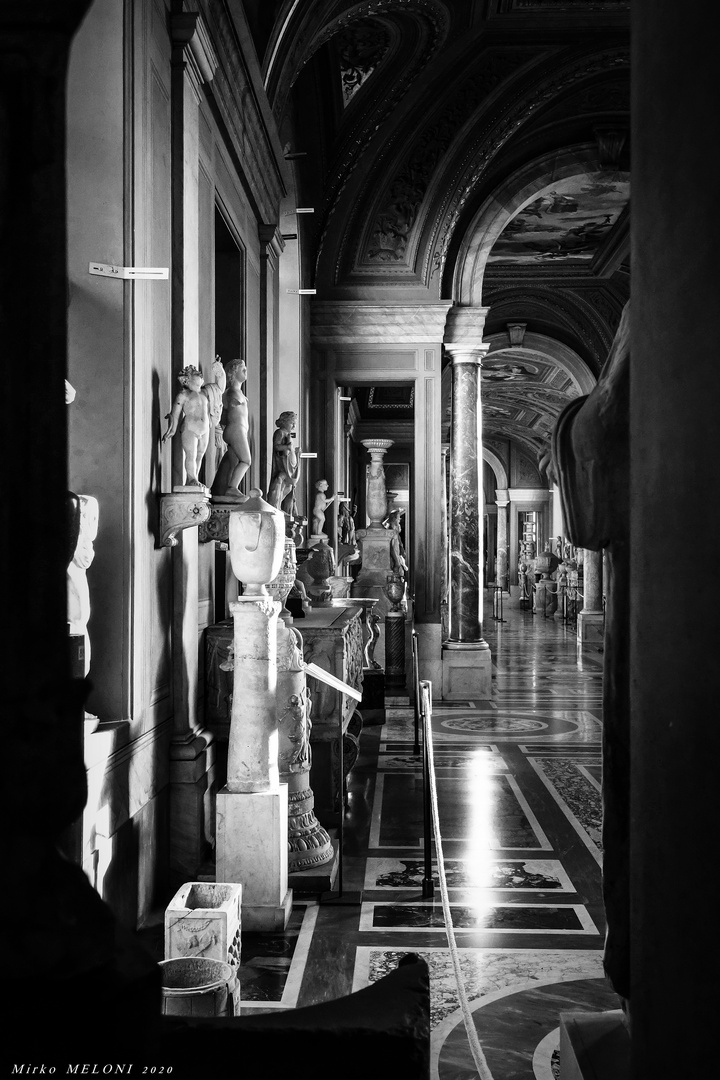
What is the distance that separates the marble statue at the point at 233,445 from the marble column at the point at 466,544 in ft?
22.0

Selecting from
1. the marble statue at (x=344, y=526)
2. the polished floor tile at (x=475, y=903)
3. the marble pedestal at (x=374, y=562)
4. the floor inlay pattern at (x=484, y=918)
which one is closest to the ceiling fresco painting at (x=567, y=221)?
the marble statue at (x=344, y=526)

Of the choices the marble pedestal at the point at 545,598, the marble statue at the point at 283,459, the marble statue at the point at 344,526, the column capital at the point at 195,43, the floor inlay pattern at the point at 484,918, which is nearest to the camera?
the floor inlay pattern at the point at 484,918

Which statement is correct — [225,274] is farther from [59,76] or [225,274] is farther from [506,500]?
[506,500]

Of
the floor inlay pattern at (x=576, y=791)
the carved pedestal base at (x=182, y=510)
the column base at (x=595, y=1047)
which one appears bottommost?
the floor inlay pattern at (x=576, y=791)

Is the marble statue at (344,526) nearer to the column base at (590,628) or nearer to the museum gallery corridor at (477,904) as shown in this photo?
the museum gallery corridor at (477,904)

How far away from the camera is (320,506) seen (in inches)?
463

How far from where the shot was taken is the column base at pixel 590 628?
63.1 feet

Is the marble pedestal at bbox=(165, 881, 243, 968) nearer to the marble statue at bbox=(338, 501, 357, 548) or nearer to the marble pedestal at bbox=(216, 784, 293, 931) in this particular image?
the marble pedestal at bbox=(216, 784, 293, 931)

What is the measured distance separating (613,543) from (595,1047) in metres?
0.68

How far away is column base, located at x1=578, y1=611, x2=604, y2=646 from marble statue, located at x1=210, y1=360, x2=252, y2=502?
13.9 metres

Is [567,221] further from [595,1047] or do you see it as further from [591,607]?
[595,1047]

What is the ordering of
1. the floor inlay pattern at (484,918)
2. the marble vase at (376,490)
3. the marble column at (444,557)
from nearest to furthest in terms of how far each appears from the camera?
the floor inlay pattern at (484,918), the marble column at (444,557), the marble vase at (376,490)

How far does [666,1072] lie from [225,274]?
25.9ft

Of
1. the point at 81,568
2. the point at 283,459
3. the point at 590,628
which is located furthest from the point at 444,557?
the point at 81,568
